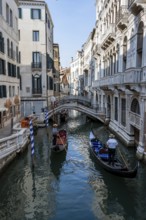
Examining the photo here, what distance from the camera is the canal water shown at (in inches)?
303

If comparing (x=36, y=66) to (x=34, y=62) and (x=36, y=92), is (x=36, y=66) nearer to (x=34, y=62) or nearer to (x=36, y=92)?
(x=34, y=62)

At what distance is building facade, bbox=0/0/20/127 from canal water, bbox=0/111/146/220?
579 centimetres

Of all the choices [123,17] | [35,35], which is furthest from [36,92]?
[123,17]

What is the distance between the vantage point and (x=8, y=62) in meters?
19.0

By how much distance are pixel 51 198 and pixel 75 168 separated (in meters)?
3.38

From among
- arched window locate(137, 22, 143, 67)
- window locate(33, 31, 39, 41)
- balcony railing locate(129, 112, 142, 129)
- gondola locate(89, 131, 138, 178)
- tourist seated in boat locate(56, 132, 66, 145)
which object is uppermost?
window locate(33, 31, 39, 41)

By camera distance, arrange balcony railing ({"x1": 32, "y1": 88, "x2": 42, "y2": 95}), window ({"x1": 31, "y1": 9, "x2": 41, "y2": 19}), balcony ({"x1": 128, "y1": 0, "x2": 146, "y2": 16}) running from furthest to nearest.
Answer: balcony railing ({"x1": 32, "y1": 88, "x2": 42, "y2": 95}), window ({"x1": 31, "y1": 9, "x2": 41, "y2": 19}), balcony ({"x1": 128, "y1": 0, "x2": 146, "y2": 16})

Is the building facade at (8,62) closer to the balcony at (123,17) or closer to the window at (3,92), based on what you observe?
the window at (3,92)

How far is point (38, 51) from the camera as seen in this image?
27.4 meters

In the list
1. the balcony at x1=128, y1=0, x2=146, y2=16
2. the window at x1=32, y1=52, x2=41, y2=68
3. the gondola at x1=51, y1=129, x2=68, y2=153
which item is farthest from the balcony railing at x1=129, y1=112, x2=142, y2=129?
the window at x1=32, y1=52, x2=41, y2=68

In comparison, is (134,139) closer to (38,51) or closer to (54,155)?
(54,155)

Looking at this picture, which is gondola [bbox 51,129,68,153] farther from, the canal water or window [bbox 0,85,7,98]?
window [bbox 0,85,7,98]

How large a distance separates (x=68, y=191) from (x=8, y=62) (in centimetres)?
1332

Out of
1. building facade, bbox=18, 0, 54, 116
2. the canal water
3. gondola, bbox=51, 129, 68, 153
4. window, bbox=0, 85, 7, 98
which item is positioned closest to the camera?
the canal water
